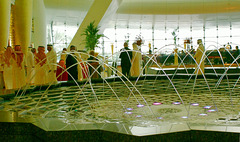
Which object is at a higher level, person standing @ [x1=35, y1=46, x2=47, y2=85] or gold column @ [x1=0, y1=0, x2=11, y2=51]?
gold column @ [x1=0, y1=0, x2=11, y2=51]

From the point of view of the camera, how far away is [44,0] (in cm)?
1688

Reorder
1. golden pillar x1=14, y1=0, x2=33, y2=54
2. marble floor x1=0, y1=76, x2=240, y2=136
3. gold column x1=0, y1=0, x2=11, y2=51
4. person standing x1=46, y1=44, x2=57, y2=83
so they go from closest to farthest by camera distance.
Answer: marble floor x1=0, y1=76, x2=240, y2=136
person standing x1=46, y1=44, x2=57, y2=83
gold column x1=0, y1=0, x2=11, y2=51
golden pillar x1=14, y1=0, x2=33, y2=54

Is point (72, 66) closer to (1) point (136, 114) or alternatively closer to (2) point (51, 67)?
(2) point (51, 67)

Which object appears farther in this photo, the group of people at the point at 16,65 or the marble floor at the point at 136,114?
the group of people at the point at 16,65

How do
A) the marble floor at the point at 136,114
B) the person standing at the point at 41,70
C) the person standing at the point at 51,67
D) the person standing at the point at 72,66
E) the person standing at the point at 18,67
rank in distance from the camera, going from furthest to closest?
1. the person standing at the point at 72,66
2. the person standing at the point at 41,70
3. the person standing at the point at 51,67
4. the person standing at the point at 18,67
5. the marble floor at the point at 136,114

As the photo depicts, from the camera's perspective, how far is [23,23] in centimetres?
1241

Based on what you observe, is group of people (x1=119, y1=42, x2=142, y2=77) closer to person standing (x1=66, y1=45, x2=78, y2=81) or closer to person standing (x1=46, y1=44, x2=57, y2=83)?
person standing (x1=66, y1=45, x2=78, y2=81)

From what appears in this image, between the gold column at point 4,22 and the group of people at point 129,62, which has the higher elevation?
the gold column at point 4,22

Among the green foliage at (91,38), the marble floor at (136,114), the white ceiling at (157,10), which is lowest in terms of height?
the marble floor at (136,114)

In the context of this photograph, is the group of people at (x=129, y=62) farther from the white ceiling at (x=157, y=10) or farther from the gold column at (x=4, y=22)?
the white ceiling at (x=157, y=10)

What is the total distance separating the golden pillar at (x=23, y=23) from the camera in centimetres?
1227

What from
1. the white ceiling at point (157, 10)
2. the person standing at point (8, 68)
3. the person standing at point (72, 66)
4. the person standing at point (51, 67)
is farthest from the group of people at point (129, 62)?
the white ceiling at point (157, 10)

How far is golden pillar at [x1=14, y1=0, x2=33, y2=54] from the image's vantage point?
1227 cm

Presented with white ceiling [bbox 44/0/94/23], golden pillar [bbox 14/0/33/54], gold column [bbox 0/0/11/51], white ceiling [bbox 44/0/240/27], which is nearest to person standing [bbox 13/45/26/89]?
gold column [bbox 0/0/11/51]
